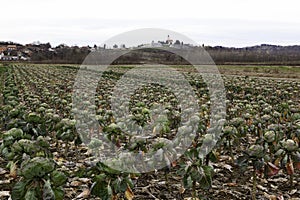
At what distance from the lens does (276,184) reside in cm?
512

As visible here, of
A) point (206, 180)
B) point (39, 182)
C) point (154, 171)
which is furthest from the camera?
point (154, 171)

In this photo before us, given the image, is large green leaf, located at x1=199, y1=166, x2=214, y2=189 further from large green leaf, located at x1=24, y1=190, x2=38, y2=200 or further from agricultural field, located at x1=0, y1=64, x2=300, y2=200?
large green leaf, located at x1=24, y1=190, x2=38, y2=200

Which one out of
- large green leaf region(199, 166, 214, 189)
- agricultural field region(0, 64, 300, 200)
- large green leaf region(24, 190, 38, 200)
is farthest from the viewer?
large green leaf region(199, 166, 214, 189)

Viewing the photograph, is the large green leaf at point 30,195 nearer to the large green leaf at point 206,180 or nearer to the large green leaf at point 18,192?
the large green leaf at point 18,192

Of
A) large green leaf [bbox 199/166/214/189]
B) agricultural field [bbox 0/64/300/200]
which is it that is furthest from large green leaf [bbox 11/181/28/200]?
large green leaf [bbox 199/166/214/189]

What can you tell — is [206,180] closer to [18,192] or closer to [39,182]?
[39,182]

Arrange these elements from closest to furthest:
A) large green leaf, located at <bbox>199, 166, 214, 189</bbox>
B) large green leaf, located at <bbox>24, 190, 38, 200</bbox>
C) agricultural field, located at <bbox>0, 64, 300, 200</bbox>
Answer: large green leaf, located at <bbox>24, 190, 38, 200</bbox> < agricultural field, located at <bbox>0, 64, 300, 200</bbox> < large green leaf, located at <bbox>199, 166, 214, 189</bbox>

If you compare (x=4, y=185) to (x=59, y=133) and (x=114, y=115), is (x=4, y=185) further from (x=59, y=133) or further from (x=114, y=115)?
(x=114, y=115)

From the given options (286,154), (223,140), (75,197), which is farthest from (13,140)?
(286,154)

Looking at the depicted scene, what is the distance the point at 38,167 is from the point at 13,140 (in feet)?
6.13

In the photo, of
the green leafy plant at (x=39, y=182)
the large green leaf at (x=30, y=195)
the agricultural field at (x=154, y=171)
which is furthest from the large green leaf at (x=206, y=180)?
the large green leaf at (x=30, y=195)

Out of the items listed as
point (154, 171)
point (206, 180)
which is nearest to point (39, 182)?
point (206, 180)

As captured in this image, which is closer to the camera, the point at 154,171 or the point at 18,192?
the point at 18,192

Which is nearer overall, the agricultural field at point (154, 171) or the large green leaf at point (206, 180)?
the agricultural field at point (154, 171)
